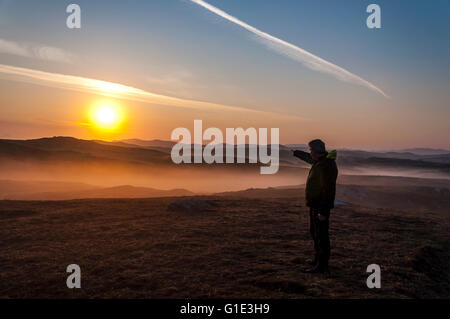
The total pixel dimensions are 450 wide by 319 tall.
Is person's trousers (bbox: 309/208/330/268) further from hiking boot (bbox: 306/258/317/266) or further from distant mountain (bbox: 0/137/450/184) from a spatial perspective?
distant mountain (bbox: 0/137/450/184)

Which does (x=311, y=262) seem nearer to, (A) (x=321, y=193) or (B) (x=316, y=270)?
(B) (x=316, y=270)

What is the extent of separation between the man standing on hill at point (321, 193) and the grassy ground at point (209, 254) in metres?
0.58

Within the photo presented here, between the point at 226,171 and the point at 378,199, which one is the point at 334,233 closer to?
the point at 378,199

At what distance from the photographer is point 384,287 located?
6066 mm

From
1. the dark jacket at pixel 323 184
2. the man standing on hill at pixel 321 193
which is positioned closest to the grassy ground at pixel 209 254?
the man standing on hill at pixel 321 193

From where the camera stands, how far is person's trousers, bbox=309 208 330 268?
647 cm

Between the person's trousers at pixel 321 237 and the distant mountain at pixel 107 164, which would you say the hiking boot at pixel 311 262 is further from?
the distant mountain at pixel 107 164

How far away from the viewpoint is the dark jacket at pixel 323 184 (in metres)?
6.30

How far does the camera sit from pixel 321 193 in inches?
249

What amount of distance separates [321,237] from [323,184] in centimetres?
115

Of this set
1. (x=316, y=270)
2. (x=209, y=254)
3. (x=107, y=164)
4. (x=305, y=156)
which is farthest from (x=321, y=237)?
(x=107, y=164)
